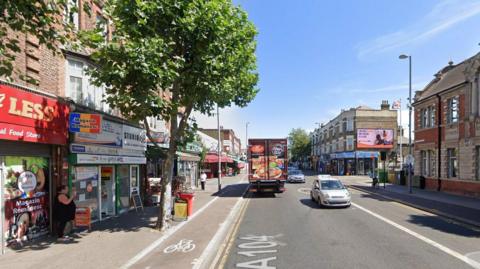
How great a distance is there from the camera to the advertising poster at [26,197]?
29.9 ft

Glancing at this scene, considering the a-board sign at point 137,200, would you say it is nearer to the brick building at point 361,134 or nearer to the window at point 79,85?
the window at point 79,85

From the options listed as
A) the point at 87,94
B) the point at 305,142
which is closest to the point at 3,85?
the point at 87,94

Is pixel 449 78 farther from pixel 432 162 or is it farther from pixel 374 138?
pixel 374 138

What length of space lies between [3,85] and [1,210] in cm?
305

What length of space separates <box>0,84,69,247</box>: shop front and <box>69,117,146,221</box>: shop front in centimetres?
89

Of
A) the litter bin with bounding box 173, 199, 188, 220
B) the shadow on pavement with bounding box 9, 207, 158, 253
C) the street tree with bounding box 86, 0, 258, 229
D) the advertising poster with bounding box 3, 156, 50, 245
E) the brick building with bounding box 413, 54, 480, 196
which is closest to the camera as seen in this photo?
the advertising poster with bounding box 3, 156, 50, 245

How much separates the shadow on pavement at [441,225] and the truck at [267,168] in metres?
9.86

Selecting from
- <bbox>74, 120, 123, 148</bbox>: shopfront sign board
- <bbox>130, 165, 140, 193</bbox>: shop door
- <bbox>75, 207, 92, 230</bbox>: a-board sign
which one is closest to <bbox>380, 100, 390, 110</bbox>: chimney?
<bbox>130, 165, 140, 193</bbox>: shop door

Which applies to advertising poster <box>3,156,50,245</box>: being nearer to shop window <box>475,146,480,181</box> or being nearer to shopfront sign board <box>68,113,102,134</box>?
shopfront sign board <box>68,113,102,134</box>

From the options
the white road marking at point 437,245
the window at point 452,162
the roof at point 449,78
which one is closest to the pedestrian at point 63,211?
the white road marking at point 437,245

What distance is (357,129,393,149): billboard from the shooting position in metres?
60.2

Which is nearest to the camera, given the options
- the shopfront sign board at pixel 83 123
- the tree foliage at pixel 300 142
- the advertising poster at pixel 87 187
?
the shopfront sign board at pixel 83 123

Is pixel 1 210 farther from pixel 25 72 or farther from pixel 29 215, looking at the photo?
pixel 25 72

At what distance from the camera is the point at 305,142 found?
102m
